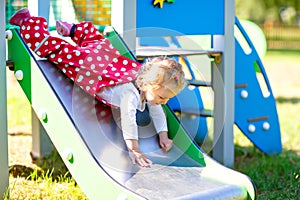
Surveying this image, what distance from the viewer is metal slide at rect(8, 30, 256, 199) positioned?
2871 mm

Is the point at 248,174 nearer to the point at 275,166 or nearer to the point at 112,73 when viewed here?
the point at 275,166

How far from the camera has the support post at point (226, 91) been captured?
4.42m

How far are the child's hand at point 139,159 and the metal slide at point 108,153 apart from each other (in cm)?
3

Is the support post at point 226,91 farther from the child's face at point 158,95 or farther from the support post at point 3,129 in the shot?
the support post at point 3,129

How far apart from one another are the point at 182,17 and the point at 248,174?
3.88 feet

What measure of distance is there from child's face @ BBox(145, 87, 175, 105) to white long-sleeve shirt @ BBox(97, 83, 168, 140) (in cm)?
10

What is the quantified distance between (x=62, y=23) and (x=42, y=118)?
0.68m

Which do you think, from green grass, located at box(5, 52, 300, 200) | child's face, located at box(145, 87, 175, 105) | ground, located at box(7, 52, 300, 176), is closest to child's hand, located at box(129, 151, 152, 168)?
child's face, located at box(145, 87, 175, 105)

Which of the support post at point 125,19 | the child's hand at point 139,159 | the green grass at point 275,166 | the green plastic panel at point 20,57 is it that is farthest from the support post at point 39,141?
the child's hand at point 139,159

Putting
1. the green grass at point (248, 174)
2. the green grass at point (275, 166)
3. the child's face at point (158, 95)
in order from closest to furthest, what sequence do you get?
the child's face at point (158, 95) → the green grass at point (248, 174) → the green grass at point (275, 166)

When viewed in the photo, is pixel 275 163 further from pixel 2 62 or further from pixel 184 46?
pixel 2 62

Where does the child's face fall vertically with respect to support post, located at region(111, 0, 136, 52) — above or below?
below

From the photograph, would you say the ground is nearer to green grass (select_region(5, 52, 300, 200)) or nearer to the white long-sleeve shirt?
green grass (select_region(5, 52, 300, 200))

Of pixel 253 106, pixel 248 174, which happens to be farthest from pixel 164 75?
pixel 253 106
